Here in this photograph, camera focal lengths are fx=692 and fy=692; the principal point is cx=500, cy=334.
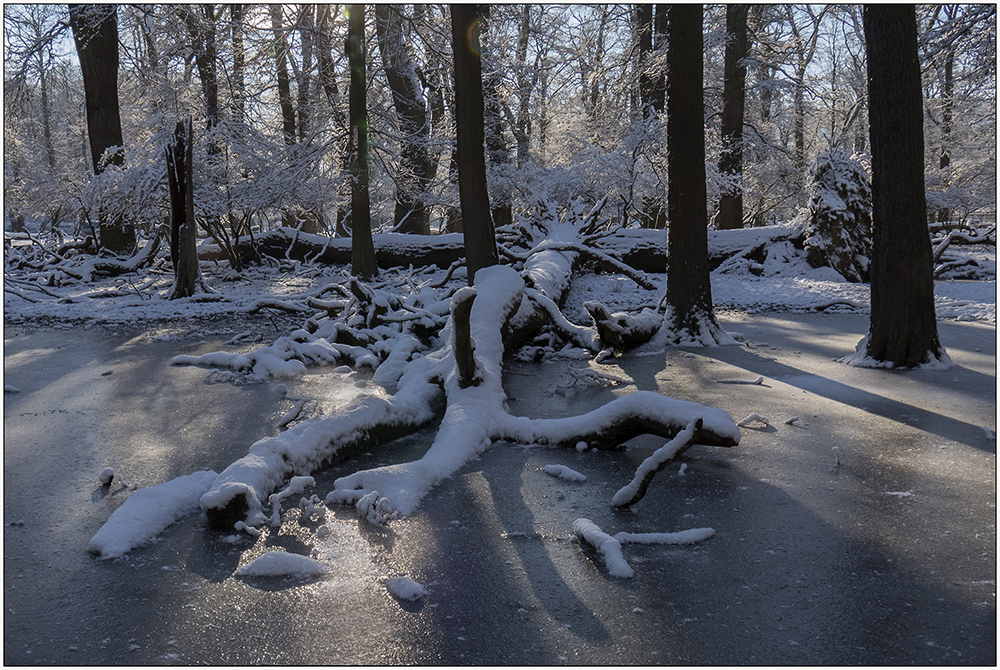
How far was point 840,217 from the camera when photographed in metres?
13.0

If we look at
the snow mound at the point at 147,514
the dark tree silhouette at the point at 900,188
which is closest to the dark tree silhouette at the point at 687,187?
the dark tree silhouette at the point at 900,188

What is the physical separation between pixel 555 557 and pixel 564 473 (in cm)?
100

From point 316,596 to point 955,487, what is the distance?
3241 mm

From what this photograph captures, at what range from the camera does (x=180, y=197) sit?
11945 mm

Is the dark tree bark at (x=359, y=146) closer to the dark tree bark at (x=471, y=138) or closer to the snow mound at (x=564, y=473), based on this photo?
the dark tree bark at (x=471, y=138)

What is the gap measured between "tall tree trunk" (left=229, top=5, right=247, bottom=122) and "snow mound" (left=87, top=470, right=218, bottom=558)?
Result: 40.3ft

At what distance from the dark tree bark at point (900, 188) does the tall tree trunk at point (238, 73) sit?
460 inches

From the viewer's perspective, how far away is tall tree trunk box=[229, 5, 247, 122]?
14000 mm

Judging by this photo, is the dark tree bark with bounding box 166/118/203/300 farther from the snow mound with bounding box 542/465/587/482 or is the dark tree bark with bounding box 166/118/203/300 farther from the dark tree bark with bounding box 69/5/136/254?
the snow mound with bounding box 542/465/587/482

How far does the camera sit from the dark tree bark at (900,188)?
6.20m

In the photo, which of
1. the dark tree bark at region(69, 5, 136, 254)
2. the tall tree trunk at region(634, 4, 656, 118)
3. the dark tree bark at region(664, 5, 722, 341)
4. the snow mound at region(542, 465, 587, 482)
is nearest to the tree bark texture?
the dark tree bark at region(664, 5, 722, 341)

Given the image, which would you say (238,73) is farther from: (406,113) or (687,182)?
(687,182)

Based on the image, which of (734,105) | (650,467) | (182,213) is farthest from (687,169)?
(734,105)

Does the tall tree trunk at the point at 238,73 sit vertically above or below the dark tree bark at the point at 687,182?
above
